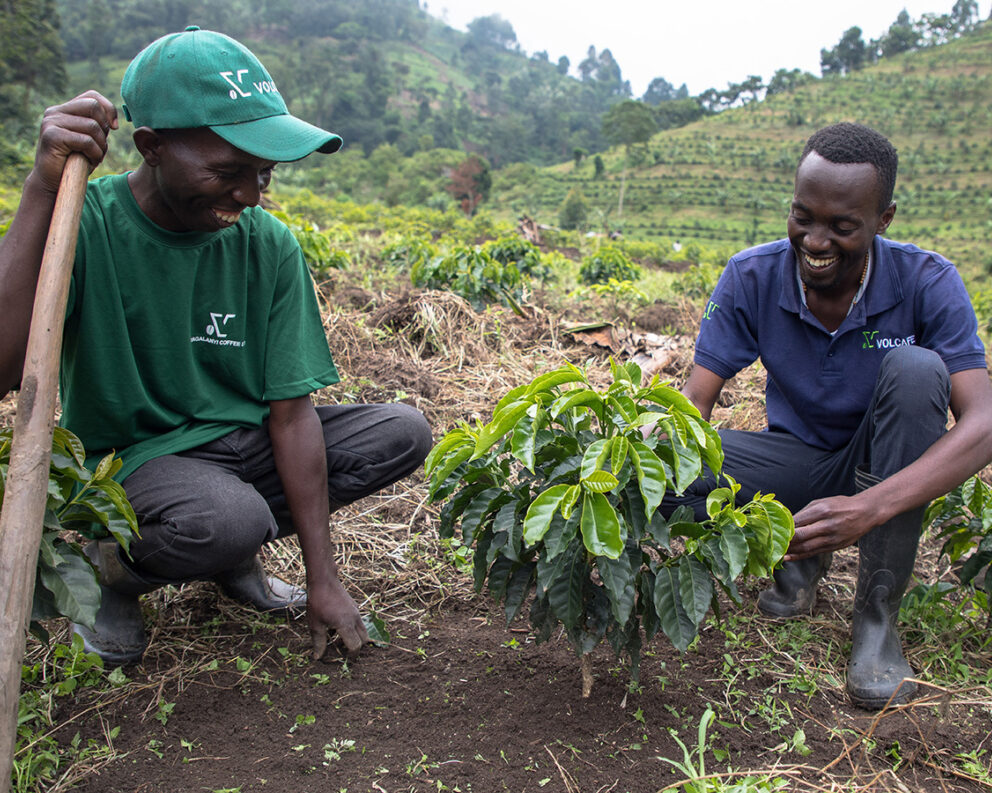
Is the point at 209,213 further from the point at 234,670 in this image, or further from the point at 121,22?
the point at 121,22

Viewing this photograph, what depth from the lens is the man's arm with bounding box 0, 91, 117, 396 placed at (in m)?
1.49

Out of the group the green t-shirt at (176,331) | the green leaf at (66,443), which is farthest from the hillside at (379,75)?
the green leaf at (66,443)

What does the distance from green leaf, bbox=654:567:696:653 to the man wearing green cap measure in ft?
2.84

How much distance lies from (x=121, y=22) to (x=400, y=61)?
33.0m

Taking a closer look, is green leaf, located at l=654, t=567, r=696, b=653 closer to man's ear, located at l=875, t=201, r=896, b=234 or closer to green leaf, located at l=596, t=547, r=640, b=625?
green leaf, located at l=596, t=547, r=640, b=625

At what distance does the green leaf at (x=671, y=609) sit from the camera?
1.59 metres

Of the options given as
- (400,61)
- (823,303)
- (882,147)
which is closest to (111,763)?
(823,303)

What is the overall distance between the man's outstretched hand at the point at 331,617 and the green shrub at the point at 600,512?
17.0 inches

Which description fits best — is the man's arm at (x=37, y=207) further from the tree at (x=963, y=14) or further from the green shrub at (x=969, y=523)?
the tree at (x=963, y=14)

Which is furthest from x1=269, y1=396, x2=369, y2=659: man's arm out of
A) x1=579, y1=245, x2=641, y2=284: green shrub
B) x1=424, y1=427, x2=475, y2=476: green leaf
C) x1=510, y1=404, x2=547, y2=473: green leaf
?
x1=579, y1=245, x2=641, y2=284: green shrub

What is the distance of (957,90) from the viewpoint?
54125mm

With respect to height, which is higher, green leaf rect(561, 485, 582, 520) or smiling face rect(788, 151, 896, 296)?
smiling face rect(788, 151, 896, 296)

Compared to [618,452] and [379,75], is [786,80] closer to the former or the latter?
[379,75]

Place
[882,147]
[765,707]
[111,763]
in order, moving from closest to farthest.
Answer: [111,763] → [765,707] → [882,147]
